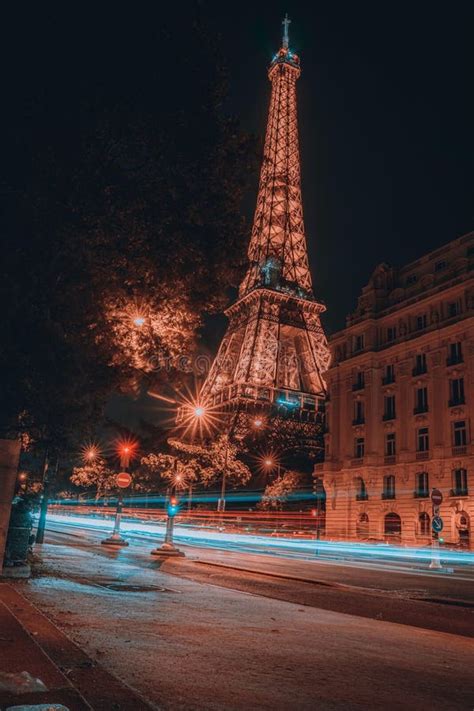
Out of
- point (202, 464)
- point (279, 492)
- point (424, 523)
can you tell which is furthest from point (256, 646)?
point (202, 464)

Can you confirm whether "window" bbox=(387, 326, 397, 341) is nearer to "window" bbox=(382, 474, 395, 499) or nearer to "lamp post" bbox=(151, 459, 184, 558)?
"window" bbox=(382, 474, 395, 499)

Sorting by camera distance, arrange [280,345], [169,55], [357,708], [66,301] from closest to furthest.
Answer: [357,708] → [66,301] → [169,55] → [280,345]

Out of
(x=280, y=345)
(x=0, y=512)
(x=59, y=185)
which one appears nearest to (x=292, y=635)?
(x=0, y=512)

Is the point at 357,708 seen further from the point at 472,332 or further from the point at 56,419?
the point at 472,332

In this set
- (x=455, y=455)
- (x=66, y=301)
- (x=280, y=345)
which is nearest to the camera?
(x=66, y=301)

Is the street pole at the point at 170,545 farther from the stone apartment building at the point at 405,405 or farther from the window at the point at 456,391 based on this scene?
the window at the point at 456,391

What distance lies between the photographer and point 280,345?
77938 millimetres

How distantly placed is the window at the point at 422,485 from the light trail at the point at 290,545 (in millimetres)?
4597

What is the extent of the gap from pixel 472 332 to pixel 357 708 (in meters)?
40.1

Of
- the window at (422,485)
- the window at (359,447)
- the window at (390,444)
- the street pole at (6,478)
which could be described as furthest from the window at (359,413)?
the street pole at (6,478)

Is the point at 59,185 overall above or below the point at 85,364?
above

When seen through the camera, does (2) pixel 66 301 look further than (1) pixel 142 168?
No

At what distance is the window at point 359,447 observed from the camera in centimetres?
4903

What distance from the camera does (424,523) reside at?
41906 mm
